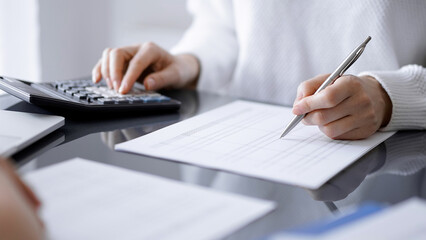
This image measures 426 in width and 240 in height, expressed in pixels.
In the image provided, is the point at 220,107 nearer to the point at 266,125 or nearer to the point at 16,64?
the point at 266,125

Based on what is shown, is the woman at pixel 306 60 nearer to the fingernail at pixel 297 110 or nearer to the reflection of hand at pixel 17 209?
the fingernail at pixel 297 110

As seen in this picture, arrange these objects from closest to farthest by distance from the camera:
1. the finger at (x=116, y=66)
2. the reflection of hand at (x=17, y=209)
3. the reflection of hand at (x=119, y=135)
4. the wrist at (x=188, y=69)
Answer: the reflection of hand at (x=17, y=209) → the reflection of hand at (x=119, y=135) → the finger at (x=116, y=66) → the wrist at (x=188, y=69)

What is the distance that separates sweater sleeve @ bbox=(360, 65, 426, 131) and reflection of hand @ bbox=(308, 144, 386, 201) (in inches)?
4.3

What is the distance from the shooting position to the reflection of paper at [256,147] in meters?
0.52

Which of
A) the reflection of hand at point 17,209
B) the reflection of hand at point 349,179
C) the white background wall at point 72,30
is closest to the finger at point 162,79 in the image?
the reflection of hand at point 349,179

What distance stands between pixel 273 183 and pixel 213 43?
2.13ft

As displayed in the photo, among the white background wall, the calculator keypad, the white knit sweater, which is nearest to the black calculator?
the calculator keypad

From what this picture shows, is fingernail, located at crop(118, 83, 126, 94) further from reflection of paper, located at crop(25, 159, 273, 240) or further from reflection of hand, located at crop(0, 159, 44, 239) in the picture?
reflection of hand, located at crop(0, 159, 44, 239)

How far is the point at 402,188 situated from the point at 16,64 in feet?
5.25

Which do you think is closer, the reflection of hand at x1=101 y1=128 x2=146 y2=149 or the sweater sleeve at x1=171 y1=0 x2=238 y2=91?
the reflection of hand at x1=101 y1=128 x2=146 y2=149

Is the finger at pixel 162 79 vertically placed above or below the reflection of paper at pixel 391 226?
below

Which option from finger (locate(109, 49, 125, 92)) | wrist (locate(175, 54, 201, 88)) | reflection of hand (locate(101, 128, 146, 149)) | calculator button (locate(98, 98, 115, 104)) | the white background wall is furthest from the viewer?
the white background wall

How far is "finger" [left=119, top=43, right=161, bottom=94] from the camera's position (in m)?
0.82

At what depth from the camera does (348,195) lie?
47cm
